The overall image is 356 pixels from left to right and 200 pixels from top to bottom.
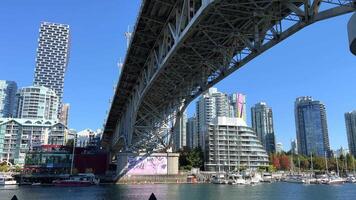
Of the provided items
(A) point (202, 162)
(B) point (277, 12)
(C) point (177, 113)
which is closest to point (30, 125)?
(A) point (202, 162)

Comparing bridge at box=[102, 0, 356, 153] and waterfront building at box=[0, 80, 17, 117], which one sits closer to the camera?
bridge at box=[102, 0, 356, 153]

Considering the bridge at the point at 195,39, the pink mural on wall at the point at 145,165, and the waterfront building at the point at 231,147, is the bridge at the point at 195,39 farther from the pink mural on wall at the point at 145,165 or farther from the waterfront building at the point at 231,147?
the waterfront building at the point at 231,147

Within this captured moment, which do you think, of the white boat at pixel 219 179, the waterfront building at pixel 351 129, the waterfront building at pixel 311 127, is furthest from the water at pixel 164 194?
the waterfront building at pixel 311 127

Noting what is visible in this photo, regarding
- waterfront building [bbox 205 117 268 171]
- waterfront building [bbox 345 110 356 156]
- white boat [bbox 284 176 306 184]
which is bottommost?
white boat [bbox 284 176 306 184]

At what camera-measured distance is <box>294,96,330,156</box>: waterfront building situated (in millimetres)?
148375

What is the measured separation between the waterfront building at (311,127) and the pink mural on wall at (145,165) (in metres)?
107

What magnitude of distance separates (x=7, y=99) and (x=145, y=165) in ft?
476

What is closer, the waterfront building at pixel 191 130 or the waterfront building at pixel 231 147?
the waterfront building at pixel 231 147

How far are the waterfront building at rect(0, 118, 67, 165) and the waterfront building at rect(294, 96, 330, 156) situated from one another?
94.9m

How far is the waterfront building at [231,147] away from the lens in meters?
95.4

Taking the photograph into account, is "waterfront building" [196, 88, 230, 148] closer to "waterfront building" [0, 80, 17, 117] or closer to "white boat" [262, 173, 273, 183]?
"white boat" [262, 173, 273, 183]

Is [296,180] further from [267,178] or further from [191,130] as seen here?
[191,130]

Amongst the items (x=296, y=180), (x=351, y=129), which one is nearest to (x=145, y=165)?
(x=296, y=180)

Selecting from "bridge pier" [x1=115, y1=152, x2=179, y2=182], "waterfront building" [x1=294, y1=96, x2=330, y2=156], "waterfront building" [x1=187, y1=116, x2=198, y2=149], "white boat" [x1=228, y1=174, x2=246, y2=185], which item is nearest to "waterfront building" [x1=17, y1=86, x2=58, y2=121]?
"waterfront building" [x1=187, y1=116, x2=198, y2=149]
